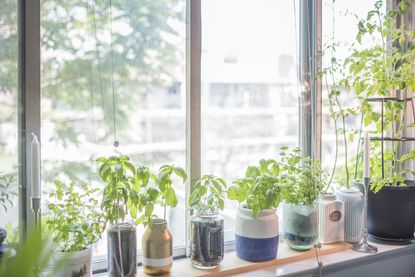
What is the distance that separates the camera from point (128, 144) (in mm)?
1474

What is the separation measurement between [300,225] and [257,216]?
0.23m

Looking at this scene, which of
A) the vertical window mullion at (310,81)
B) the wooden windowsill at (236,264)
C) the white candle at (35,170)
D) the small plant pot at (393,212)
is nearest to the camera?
the white candle at (35,170)

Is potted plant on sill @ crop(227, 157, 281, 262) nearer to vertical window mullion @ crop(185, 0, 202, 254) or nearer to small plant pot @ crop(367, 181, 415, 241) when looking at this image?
vertical window mullion @ crop(185, 0, 202, 254)

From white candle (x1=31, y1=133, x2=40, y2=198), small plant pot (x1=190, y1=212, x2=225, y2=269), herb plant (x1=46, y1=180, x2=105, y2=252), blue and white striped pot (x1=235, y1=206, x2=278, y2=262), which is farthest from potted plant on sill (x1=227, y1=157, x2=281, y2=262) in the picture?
white candle (x1=31, y1=133, x2=40, y2=198)

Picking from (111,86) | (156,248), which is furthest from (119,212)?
Answer: (111,86)

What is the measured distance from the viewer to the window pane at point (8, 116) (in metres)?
1.25

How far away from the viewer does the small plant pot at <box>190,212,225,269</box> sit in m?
1.39

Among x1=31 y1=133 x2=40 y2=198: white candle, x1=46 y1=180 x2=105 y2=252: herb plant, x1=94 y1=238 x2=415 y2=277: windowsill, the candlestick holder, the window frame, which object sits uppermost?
the window frame

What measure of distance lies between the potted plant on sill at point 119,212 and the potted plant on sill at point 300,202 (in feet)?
1.93

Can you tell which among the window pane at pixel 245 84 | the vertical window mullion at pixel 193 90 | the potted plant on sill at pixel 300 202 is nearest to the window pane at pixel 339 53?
the window pane at pixel 245 84

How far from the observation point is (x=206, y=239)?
54.7 inches

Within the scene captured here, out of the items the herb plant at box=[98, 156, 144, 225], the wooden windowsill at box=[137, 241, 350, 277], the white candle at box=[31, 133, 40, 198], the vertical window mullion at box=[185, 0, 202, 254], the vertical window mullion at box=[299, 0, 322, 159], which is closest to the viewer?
the white candle at box=[31, 133, 40, 198]

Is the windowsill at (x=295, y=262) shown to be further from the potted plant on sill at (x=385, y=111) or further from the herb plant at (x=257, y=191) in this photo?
the herb plant at (x=257, y=191)

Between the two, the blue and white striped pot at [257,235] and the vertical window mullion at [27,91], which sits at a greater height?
the vertical window mullion at [27,91]
